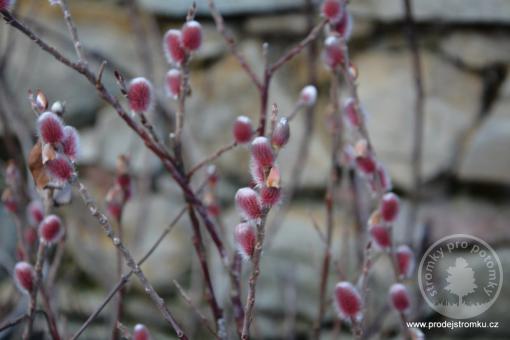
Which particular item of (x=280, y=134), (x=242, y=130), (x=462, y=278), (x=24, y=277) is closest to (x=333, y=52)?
(x=242, y=130)

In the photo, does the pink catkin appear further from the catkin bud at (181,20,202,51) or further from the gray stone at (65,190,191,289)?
the gray stone at (65,190,191,289)

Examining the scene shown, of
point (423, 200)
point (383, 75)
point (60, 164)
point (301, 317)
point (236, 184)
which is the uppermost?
point (383, 75)

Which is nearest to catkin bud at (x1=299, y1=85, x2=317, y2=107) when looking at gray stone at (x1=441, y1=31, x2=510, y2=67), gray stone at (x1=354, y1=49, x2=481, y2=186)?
gray stone at (x1=354, y1=49, x2=481, y2=186)

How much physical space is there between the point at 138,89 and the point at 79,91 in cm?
130

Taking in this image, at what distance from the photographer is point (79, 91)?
1771 mm

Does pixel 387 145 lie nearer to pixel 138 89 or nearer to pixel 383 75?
pixel 383 75

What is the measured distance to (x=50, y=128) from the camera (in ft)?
1.60

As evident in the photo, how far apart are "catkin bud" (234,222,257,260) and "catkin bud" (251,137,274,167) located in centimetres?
6

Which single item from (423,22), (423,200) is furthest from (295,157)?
(423,22)

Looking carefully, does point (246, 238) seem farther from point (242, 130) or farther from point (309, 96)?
point (309, 96)

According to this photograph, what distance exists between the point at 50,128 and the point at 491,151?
1.21 m

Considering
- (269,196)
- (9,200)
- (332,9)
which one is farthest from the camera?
(9,200)

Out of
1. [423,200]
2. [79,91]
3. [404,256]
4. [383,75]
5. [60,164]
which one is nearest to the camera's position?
[60,164]

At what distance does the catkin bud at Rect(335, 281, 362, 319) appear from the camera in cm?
57
